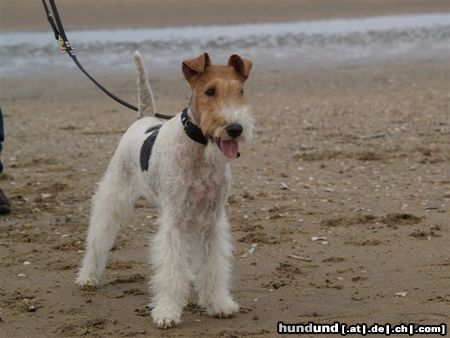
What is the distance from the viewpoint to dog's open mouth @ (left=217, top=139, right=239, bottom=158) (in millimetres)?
4023

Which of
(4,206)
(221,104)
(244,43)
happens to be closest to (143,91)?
(221,104)

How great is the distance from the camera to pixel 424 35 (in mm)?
20828

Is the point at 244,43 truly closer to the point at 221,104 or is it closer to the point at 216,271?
the point at 216,271

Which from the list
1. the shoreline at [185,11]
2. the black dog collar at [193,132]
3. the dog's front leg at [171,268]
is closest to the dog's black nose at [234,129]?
the black dog collar at [193,132]

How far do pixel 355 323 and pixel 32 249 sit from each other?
9.10 feet

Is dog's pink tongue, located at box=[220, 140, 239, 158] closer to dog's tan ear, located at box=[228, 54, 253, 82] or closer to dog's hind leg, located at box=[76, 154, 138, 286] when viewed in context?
dog's tan ear, located at box=[228, 54, 253, 82]

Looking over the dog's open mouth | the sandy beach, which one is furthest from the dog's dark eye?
the sandy beach

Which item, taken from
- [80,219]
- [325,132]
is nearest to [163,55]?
[325,132]

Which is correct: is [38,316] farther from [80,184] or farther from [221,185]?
[80,184]

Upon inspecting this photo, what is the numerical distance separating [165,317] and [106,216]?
1071 mm

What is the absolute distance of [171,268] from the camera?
4469 millimetres

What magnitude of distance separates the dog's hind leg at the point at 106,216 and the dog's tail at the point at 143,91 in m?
0.48

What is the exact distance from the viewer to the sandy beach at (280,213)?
15.2 feet

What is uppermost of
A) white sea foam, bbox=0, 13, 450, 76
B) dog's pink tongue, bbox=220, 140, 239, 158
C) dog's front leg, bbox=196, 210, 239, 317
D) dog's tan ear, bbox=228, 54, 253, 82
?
dog's tan ear, bbox=228, 54, 253, 82
